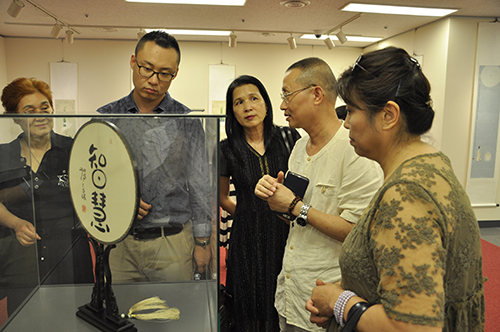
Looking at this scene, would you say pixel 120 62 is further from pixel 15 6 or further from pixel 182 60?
pixel 15 6

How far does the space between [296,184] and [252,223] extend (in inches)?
21.3

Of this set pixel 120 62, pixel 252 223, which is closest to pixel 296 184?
pixel 252 223

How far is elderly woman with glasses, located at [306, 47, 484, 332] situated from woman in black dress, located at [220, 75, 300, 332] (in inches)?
36.6

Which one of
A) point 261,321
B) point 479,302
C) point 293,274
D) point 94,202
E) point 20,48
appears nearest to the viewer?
point 94,202

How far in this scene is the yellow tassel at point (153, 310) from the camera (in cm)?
82

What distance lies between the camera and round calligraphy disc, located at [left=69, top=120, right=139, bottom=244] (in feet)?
2.45

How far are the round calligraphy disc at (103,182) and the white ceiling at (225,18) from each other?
16.2 ft

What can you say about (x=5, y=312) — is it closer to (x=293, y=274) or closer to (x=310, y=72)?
(x=293, y=274)

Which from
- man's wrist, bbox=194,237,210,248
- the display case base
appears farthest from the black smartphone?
the display case base

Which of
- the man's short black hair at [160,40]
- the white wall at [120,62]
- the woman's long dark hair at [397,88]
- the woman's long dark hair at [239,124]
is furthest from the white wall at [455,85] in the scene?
the woman's long dark hair at [397,88]

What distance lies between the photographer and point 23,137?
2.71 feet

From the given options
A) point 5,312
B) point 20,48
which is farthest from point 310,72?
point 20,48

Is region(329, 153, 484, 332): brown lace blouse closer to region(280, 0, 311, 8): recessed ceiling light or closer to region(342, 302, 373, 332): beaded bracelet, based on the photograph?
region(342, 302, 373, 332): beaded bracelet

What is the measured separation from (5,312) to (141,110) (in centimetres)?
92
